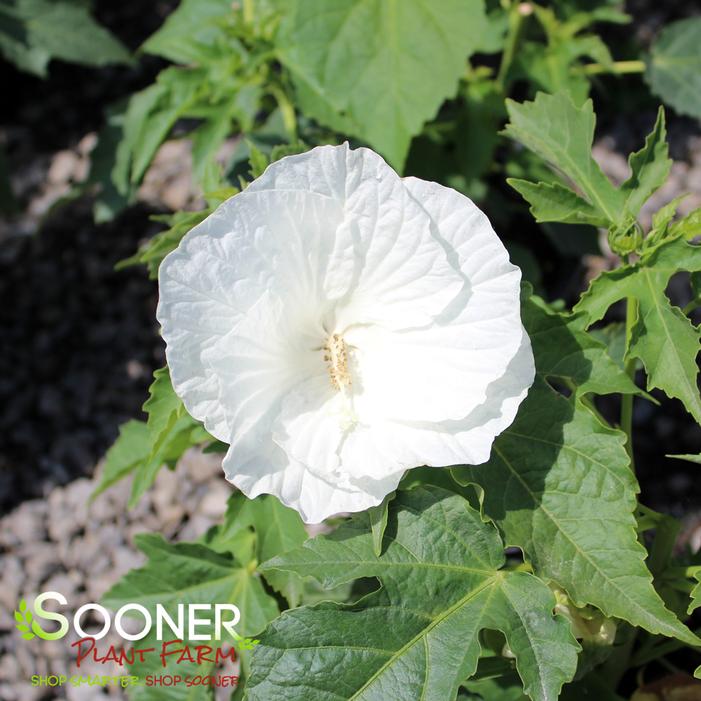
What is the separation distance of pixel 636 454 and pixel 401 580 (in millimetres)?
1324

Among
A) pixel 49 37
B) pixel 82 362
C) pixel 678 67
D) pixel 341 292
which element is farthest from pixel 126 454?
pixel 678 67

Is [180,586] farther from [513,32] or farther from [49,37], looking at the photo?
[49,37]

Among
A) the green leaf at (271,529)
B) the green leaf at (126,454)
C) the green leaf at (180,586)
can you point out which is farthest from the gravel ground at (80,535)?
the green leaf at (271,529)

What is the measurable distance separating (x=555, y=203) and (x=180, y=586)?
3.10 feet

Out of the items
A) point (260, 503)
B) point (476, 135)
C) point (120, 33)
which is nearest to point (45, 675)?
point (260, 503)

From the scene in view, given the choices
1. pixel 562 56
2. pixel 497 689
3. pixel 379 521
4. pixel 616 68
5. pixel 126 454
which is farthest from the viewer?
pixel 616 68

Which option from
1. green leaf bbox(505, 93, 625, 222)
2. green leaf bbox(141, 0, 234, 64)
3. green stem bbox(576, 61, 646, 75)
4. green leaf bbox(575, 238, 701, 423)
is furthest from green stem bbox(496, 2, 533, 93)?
green leaf bbox(575, 238, 701, 423)

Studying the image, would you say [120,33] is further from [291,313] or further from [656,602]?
[656,602]

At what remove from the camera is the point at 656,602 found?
1214mm

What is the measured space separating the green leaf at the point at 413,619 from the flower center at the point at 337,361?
7.5 inches

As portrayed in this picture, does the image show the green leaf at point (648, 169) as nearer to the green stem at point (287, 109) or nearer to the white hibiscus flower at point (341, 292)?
the white hibiscus flower at point (341, 292)

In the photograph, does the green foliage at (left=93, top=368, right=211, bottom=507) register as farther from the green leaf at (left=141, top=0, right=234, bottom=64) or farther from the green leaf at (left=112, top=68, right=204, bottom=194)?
the green leaf at (left=141, top=0, right=234, bottom=64)

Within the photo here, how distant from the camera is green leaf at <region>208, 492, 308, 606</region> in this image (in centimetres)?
153

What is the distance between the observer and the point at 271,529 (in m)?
1.54
